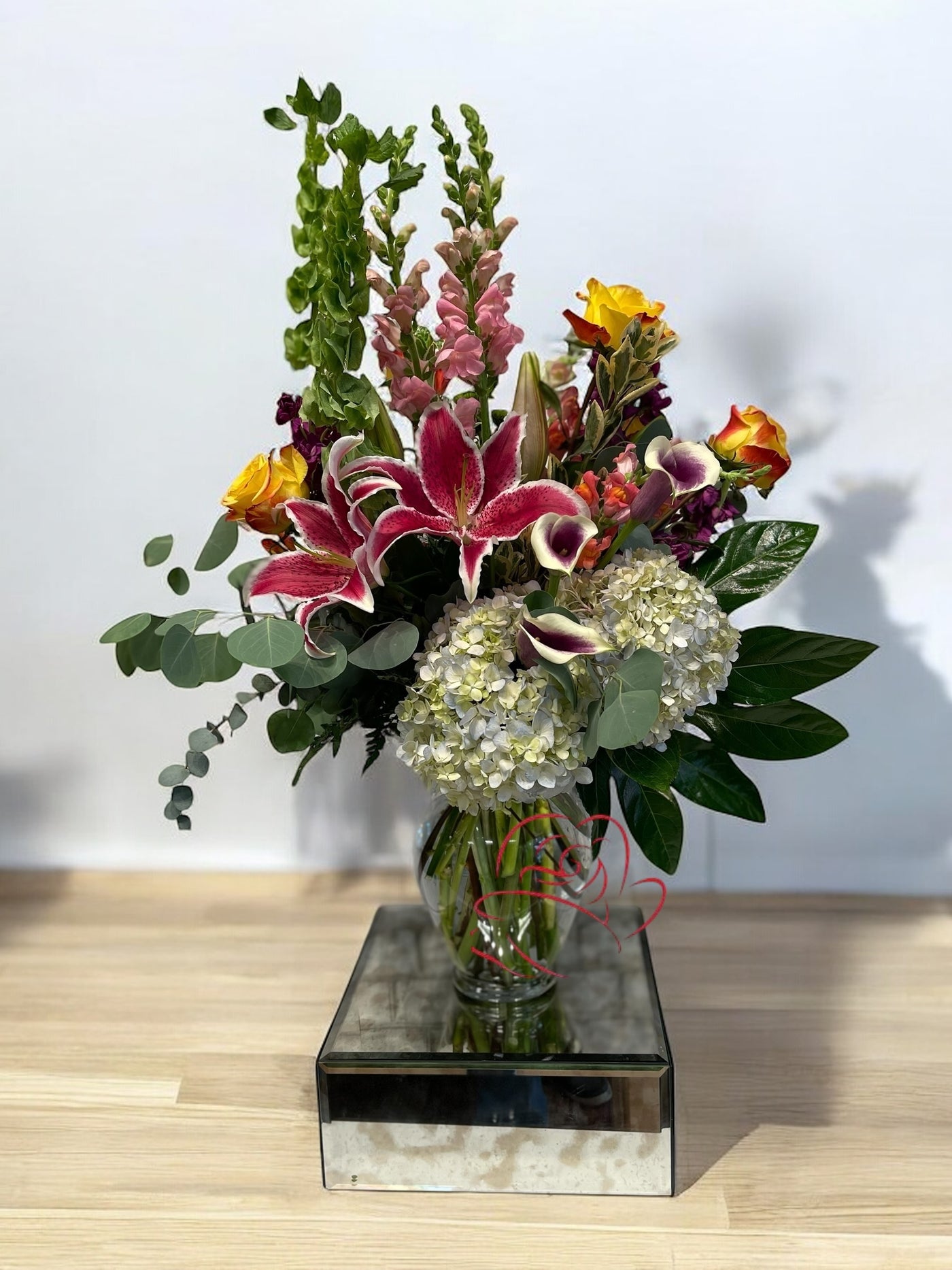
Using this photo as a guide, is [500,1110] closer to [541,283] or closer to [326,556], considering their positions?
[326,556]

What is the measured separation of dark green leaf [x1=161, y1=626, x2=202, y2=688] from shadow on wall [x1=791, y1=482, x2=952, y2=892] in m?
0.72

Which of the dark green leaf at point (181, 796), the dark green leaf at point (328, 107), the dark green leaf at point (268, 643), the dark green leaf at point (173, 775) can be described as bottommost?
the dark green leaf at point (181, 796)

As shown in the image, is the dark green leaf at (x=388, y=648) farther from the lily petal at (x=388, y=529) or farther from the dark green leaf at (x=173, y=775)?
the dark green leaf at (x=173, y=775)

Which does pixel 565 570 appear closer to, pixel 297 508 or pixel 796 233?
pixel 297 508

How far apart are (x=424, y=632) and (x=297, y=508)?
13cm

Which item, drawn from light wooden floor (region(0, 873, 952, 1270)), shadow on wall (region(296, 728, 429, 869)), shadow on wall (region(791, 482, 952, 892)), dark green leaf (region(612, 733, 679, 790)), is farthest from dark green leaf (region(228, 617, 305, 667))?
shadow on wall (region(791, 482, 952, 892))

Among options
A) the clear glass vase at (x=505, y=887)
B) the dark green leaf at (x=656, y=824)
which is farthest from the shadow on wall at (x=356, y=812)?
the dark green leaf at (x=656, y=824)

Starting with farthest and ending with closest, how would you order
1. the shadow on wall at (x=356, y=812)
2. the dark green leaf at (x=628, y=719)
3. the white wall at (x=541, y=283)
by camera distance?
the shadow on wall at (x=356, y=812)
the white wall at (x=541, y=283)
the dark green leaf at (x=628, y=719)

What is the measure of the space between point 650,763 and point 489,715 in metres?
0.12

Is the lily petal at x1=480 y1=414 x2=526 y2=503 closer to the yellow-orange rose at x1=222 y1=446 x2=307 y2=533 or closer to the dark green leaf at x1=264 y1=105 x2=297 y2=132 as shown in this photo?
the yellow-orange rose at x1=222 y1=446 x2=307 y2=533

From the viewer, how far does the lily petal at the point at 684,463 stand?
27.7 inches

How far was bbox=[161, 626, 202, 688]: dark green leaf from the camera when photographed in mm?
723

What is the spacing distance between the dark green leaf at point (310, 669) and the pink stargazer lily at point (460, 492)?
58mm

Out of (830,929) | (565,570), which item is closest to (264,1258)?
(565,570)
